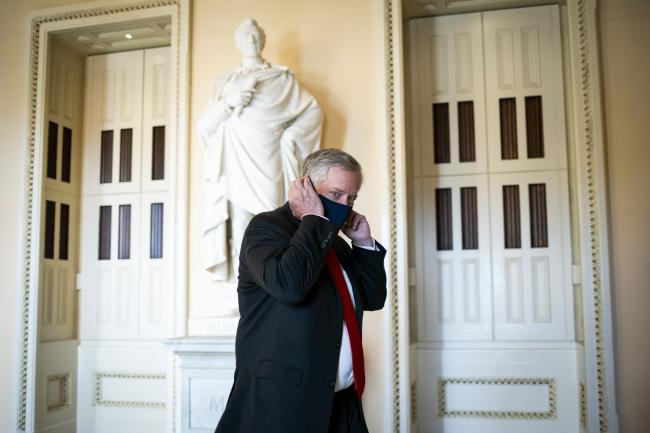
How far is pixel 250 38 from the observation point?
160 inches

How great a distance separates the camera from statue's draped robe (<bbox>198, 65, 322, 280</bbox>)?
13.1 feet

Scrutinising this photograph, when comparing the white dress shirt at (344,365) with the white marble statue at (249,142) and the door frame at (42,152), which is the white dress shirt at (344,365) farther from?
the door frame at (42,152)

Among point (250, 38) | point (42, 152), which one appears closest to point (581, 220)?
point (250, 38)

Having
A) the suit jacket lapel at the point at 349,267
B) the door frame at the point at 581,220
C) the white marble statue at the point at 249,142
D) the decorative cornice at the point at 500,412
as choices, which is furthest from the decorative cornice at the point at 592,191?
the suit jacket lapel at the point at 349,267

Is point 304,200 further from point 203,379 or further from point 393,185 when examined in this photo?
point 393,185

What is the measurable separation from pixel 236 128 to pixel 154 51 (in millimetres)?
1885

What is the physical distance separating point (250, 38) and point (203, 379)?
2.14 meters

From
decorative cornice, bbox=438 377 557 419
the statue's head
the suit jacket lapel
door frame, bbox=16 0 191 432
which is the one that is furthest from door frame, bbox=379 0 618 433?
the suit jacket lapel

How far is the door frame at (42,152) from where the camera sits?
454cm

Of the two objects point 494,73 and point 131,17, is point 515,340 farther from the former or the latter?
point 131,17

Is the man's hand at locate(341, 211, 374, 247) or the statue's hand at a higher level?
the statue's hand

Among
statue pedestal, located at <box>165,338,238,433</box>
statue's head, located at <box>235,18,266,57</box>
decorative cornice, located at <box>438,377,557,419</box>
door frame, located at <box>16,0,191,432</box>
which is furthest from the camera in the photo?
door frame, located at <box>16,0,191,432</box>

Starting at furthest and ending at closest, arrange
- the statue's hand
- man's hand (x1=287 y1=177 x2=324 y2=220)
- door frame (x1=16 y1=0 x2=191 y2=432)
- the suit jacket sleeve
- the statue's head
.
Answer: door frame (x1=16 y1=0 x2=191 y2=432)
the statue's head
the statue's hand
man's hand (x1=287 y1=177 x2=324 y2=220)
the suit jacket sleeve

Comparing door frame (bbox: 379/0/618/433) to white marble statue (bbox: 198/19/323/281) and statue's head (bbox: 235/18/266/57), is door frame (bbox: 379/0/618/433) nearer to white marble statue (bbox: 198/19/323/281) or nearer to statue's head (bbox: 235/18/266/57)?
white marble statue (bbox: 198/19/323/281)
